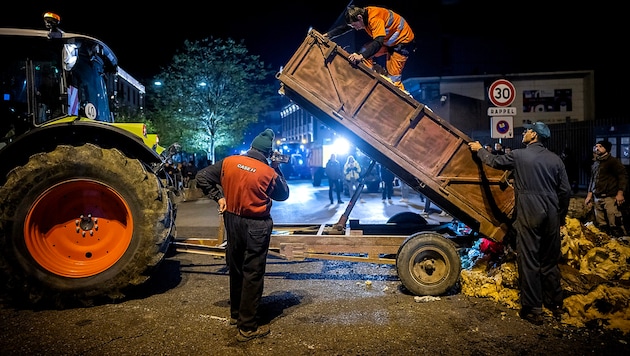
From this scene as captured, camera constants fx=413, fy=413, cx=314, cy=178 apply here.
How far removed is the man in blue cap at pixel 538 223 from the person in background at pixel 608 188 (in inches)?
164

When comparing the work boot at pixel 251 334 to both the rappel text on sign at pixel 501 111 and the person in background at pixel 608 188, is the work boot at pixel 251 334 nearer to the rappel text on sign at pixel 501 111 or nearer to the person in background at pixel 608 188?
the rappel text on sign at pixel 501 111

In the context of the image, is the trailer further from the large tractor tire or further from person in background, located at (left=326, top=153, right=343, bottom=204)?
person in background, located at (left=326, top=153, right=343, bottom=204)

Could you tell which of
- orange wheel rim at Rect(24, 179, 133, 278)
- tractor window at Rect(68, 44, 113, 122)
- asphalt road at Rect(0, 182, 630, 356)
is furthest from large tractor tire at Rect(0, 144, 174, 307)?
tractor window at Rect(68, 44, 113, 122)

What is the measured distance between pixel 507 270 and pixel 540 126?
1.73m

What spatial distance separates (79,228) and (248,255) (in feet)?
→ 7.89

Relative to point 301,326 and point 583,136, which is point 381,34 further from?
point 583,136

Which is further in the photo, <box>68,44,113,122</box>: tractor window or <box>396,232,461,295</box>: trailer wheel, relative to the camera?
<box>68,44,113,122</box>: tractor window

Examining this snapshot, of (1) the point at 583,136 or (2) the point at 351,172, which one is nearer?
(2) the point at 351,172

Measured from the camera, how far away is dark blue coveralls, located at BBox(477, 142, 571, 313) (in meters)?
4.42

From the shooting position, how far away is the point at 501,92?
8.36 metres

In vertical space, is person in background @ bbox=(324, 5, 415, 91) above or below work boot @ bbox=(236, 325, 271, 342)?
above

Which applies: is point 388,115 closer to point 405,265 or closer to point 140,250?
point 405,265

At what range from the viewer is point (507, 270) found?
495 cm

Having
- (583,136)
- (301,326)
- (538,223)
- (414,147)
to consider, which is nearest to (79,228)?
(301,326)
